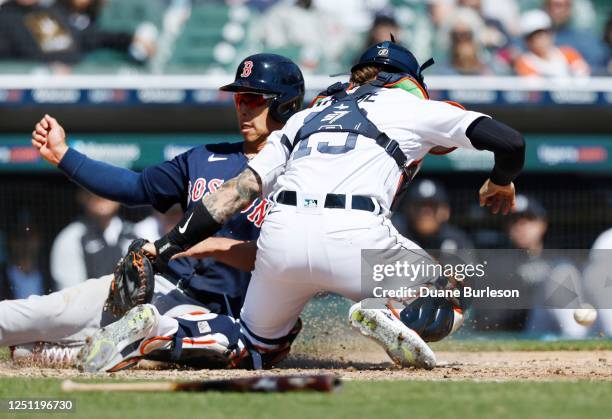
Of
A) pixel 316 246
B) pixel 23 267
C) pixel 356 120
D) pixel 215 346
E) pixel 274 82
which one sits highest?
pixel 274 82

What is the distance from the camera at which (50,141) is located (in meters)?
5.03

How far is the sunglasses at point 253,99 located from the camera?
5.14 meters

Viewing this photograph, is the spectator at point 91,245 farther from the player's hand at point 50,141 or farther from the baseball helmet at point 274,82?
the baseball helmet at point 274,82

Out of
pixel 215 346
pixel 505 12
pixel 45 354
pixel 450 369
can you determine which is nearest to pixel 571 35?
pixel 505 12

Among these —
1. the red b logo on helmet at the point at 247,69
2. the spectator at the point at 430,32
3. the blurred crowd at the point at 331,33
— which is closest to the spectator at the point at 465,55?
the blurred crowd at the point at 331,33

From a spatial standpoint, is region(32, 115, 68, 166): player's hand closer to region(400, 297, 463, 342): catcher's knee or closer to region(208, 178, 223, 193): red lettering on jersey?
region(208, 178, 223, 193): red lettering on jersey

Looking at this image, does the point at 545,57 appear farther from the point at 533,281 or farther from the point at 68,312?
the point at 68,312

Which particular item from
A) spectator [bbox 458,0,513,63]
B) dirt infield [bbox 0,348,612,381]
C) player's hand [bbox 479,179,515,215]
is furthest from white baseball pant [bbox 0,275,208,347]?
spectator [bbox 458,0,513,63]

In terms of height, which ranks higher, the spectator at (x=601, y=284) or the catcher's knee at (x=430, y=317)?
the catcher's knee at (x=430, y=317)

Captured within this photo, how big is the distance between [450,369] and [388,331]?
0.59m

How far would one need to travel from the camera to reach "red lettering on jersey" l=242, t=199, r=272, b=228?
5.11 m

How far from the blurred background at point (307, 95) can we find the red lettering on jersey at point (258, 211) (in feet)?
13.9

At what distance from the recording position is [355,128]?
445 centimetres

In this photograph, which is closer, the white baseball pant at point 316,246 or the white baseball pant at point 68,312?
the white baseball pant at point 316,246
